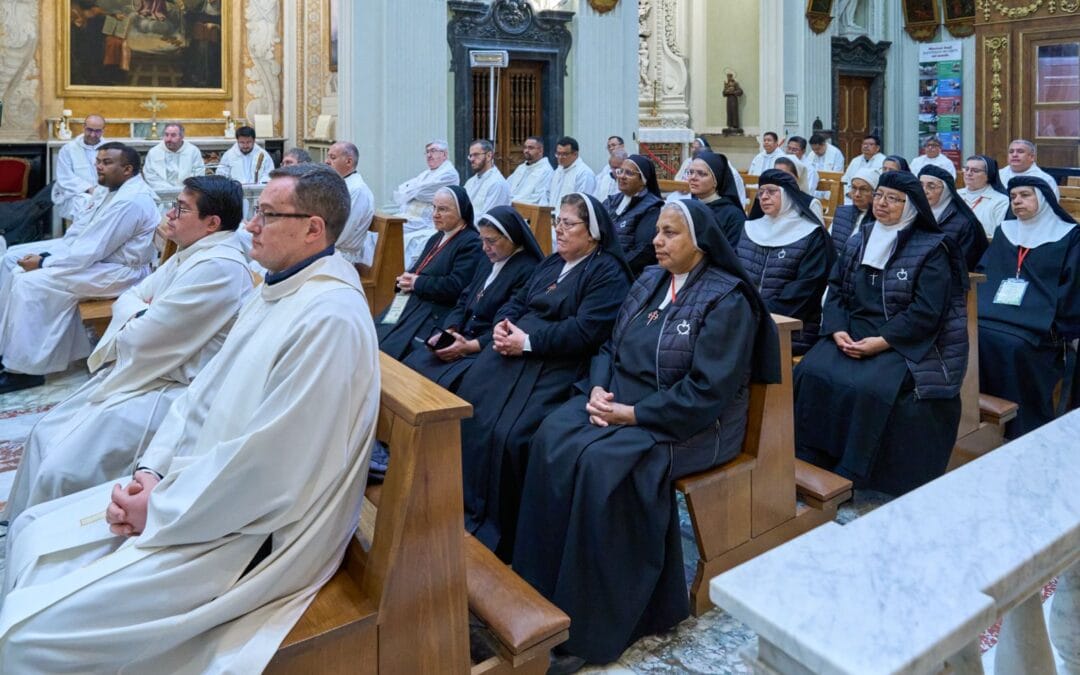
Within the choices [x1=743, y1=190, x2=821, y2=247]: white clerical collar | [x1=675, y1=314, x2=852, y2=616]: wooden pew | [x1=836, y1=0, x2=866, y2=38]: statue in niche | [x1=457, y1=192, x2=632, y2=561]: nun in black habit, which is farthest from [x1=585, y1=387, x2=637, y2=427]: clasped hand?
[x1=836, y1=0, x2=866, y2=38]: statue in niche

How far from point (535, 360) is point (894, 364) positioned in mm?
1728

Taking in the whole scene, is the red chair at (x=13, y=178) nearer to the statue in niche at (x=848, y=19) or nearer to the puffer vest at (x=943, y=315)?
the puffer vest at (x=943, y=315)

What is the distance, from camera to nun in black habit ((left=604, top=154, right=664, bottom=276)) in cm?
603

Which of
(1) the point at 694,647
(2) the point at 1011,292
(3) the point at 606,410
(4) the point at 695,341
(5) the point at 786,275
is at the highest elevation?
(5) the point at 786,275

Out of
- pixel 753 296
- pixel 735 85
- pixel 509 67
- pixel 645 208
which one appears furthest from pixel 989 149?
pixel 753 296

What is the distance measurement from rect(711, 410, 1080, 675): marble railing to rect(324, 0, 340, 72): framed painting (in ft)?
39.7

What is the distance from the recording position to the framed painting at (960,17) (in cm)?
1645

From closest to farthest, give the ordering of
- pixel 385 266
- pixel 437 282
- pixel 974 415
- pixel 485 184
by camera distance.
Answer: pixel 974 415, pixel 437 282, pixel 385 266, pixel 485 184

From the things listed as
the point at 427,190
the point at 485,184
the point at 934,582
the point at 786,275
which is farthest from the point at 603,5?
the point at 934,582

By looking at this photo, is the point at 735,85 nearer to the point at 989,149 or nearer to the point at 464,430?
the point at 989,149

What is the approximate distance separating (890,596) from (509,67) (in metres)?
12.3

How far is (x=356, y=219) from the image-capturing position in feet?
22.4

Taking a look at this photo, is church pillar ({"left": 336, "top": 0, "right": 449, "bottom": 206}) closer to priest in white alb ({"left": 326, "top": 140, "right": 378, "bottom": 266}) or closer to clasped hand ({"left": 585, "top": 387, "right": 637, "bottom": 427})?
priest in white alb ({"left": 326, "top": 140, "right": 378, "bottom": 266})

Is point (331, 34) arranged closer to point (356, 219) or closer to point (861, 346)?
point (356, 219)
